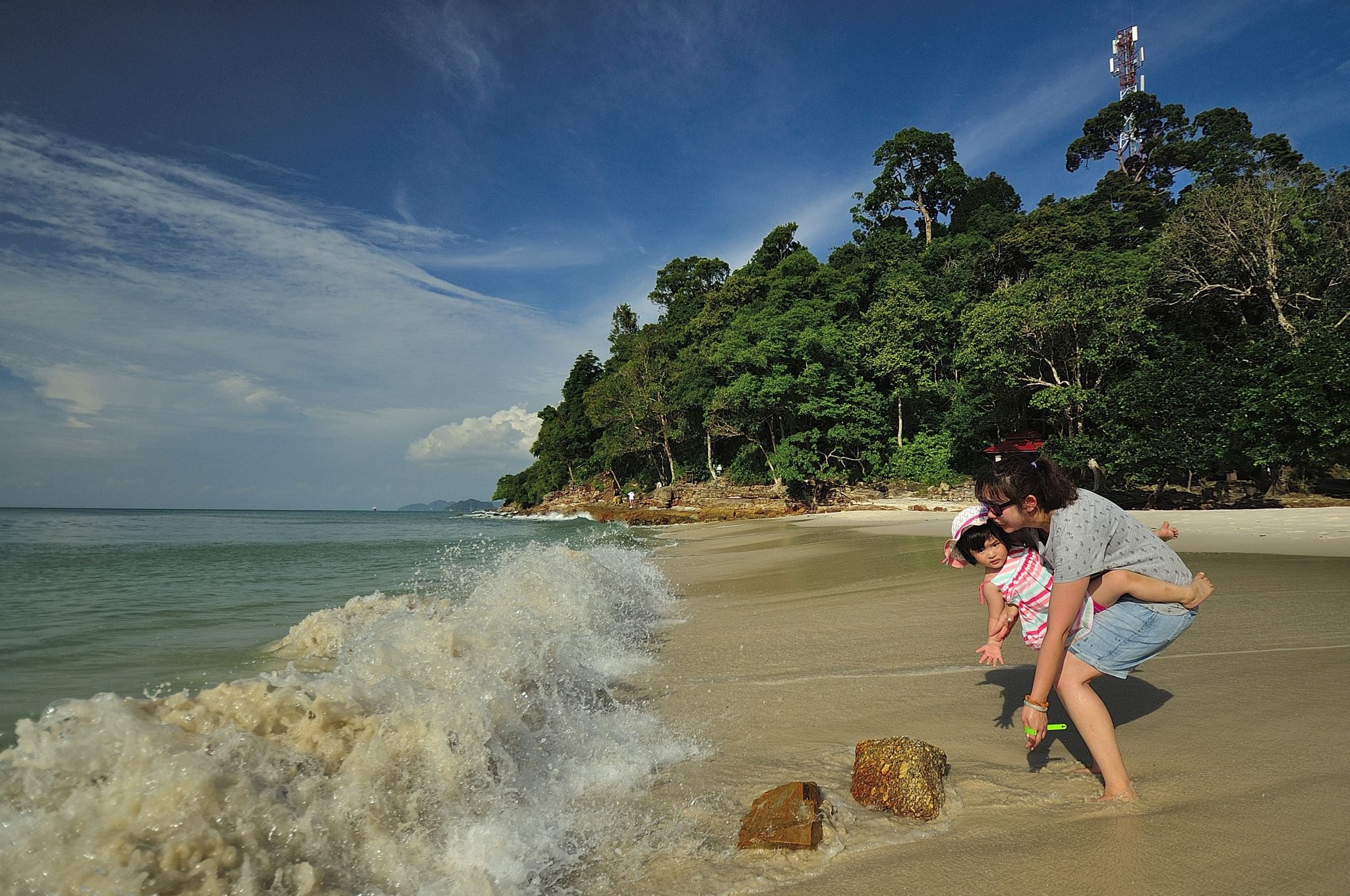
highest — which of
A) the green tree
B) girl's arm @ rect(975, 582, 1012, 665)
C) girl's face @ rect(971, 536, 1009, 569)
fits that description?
the green tree

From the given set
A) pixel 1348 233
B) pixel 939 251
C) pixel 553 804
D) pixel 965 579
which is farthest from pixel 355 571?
pixel 939 251

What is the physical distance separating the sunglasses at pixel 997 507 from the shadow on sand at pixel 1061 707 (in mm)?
1154

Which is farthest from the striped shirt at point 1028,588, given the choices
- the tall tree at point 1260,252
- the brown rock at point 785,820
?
the tall tree at point 1260,252

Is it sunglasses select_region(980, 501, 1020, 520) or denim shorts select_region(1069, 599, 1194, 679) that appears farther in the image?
sunglasses select_region(980, 501, 1020, 520)

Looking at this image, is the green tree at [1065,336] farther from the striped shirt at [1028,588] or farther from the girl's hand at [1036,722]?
the girl's hand at [1036,722]

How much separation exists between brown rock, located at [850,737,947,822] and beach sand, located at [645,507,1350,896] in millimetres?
56

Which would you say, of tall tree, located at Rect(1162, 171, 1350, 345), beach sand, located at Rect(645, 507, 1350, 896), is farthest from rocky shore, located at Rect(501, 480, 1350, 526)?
beach sand, located at Rect(645, 507, 1350, 896)

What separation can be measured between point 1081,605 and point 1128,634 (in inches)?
11.0

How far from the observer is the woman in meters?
2.55

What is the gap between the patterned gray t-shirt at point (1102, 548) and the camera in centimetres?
254

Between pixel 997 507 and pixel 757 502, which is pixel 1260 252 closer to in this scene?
pixel 757 502

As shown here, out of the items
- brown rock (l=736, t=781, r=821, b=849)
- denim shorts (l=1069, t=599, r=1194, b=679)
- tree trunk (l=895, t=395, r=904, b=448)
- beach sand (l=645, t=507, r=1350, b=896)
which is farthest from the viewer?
tree trunk (l=895, t=395, r=904, b=448)

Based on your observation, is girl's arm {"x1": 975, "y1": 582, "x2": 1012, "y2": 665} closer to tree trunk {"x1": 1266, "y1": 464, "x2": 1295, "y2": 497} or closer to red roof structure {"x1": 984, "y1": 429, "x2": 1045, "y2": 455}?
tree trunk {"x1": 1266, "y1": 464, "x2": 1295, "y2": 497}

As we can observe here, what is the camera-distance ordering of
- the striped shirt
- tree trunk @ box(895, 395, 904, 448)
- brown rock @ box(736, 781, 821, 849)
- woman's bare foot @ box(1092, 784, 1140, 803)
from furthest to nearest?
1. tree trunk @ box(895, 395, 904, 448)
2. the striped shirt
3. woman's bare foot @ box(1092, 784, 1140, 803)
4. brown rock @ box(736, 781, 821, 849)
